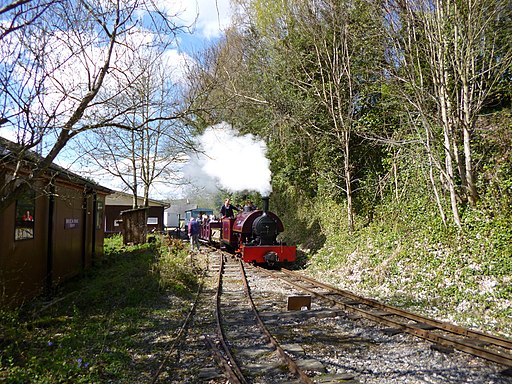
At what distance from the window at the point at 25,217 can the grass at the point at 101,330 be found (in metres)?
1.46

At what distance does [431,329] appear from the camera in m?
6.76

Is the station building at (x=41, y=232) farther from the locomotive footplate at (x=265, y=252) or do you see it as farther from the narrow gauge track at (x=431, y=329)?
the narrow gauge track at (x=431, y=329)

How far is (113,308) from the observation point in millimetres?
8719

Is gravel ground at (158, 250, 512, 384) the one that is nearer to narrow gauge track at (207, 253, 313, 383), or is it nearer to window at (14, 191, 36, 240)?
narrow gauge track at (207, 253, 313, 383)

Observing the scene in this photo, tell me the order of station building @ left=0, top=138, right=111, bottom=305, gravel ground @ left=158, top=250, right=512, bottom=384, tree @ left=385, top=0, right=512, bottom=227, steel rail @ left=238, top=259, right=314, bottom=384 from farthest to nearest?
tree @ left=385, top=0, right=512, bottom=227
station building @ left=0, top=138, right=111, bottom=305
gravel ground @ left=158, top=250, right=512, bottom=384
steel rail @ left=238, top=259, right=314, bottom=384

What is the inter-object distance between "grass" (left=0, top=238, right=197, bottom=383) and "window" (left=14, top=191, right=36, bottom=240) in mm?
1463

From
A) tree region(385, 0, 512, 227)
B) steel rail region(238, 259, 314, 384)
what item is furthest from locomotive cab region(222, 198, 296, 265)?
steel rail region(238, 259, 314, 384)

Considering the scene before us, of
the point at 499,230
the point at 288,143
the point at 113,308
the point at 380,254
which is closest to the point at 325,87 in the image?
the point at 288,143

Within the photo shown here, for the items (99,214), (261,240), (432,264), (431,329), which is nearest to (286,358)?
(431,329)

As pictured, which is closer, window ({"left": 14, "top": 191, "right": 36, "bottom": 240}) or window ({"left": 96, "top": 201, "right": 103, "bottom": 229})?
window ({"left": 14, "top": 191, "right": 36, "bottom": 240})

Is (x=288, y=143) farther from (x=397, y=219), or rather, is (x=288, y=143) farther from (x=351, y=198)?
(x=397, y=219)

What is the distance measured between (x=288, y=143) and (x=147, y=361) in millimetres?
13792

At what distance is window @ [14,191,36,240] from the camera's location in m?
8.57

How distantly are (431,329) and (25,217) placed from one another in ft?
26.6
